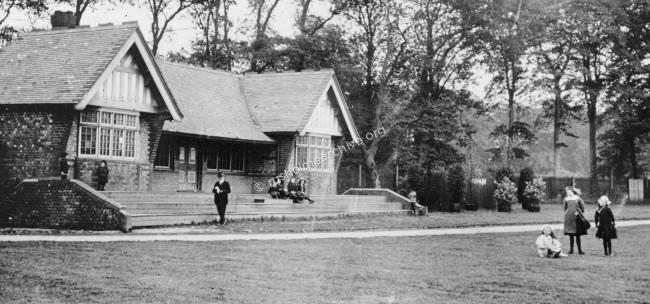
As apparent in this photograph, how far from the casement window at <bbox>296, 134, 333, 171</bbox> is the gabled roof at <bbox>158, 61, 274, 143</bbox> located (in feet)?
5.43

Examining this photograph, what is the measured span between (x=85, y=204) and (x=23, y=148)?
5.56 metres

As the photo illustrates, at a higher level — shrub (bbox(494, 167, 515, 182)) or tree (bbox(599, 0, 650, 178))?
tree (bbox(599, 0, 650, 178))

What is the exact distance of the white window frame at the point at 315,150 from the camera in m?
37.7

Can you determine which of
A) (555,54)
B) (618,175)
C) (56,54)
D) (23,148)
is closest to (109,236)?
(23,148)

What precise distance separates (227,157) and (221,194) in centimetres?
1213

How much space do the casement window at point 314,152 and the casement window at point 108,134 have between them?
33.6 feet

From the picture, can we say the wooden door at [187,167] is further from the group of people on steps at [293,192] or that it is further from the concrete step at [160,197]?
the concrete step at [160,197]

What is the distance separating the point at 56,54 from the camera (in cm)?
2858

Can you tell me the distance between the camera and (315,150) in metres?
38.5

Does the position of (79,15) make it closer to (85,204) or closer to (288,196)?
(288,196)

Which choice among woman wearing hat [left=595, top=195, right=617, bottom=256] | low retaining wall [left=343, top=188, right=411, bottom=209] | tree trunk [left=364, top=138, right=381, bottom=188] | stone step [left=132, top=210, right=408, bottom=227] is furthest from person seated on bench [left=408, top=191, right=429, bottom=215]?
woman wearing hat [left=595, top=195, right=617, bottom=256]

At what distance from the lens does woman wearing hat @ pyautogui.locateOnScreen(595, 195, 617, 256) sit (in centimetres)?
1898

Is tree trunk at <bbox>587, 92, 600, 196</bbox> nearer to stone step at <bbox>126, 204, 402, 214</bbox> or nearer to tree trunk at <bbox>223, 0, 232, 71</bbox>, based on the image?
tree trunk at <bbox>223, 0, 232, 71</bbox>

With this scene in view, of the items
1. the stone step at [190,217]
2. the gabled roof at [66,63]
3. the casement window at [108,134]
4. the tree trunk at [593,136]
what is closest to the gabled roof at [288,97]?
the stone step at [190,217]
